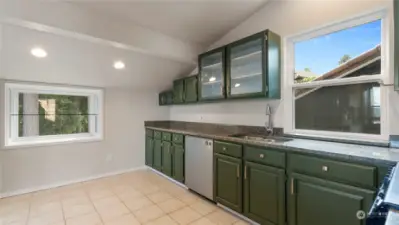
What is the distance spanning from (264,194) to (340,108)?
1.24m

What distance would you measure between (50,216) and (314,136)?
323cm

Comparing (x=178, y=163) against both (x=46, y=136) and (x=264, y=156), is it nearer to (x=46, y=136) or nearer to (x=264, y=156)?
(x=264, y=156)

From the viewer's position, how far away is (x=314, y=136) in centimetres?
229

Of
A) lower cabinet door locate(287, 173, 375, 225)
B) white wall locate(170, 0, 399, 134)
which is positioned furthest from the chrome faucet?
lower cabinet door locate(287, 173, 375, 225)

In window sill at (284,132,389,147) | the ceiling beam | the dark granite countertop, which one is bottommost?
the dark granite countertop

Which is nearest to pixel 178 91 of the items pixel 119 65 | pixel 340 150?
pixel 119 65

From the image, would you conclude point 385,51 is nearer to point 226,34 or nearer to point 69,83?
point 226,34

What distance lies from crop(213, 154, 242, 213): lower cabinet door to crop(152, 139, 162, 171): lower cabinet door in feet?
5.00

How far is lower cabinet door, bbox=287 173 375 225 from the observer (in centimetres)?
147

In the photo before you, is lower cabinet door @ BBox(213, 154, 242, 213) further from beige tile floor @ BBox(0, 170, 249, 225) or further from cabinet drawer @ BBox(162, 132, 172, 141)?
cabinet drawer @ BBox(162, 132, 172, 141)

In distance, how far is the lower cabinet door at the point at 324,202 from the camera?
1466 mm

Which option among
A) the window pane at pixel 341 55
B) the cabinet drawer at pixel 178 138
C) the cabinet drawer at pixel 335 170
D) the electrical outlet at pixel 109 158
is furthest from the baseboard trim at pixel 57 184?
the window pane at pixel 341 55

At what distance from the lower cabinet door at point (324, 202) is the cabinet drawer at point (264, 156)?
0.55ft

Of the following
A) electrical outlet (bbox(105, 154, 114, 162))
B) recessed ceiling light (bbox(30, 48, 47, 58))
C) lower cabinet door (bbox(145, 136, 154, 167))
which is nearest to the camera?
recessed ceiling light (bbox(30, 48, 47, 58))
